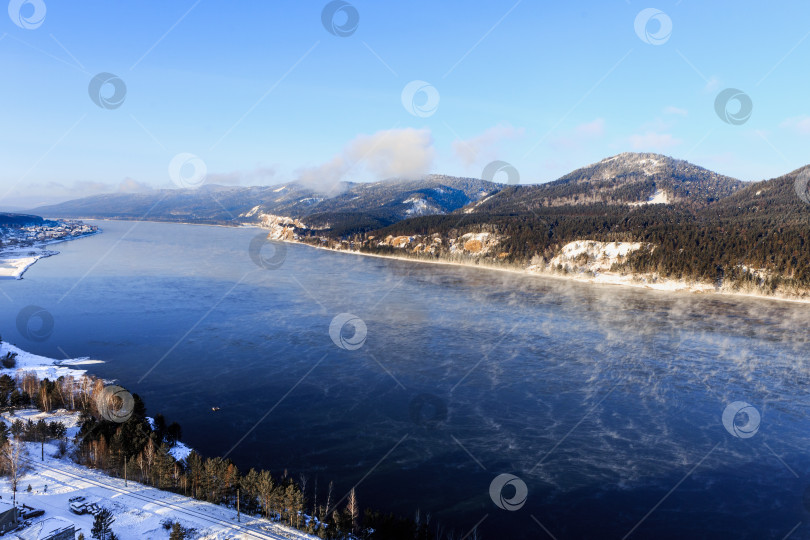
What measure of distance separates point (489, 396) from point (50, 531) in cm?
2005

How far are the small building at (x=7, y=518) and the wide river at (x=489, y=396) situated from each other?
6797 mm

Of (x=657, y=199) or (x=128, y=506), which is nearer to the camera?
(x=128, y=506)

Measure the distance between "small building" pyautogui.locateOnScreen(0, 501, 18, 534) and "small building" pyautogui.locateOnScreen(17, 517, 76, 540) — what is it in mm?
435

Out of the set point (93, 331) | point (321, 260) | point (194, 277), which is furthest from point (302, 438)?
point (321, 260)

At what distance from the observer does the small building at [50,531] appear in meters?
13.2

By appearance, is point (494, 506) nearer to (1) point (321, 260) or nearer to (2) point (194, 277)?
(2) point (194, 277)

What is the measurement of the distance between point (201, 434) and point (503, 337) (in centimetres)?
2559

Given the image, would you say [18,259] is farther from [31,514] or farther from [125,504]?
[125,504]

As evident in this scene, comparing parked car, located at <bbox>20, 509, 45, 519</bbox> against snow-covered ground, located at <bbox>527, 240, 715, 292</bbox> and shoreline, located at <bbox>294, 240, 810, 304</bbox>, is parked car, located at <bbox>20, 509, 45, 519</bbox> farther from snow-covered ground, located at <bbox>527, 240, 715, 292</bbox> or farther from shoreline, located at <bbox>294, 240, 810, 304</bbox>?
snow-covered ground, located at <bbox>527, 240, 715, 292</bbox>

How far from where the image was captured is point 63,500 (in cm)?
1595

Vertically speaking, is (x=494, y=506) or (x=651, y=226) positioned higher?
(x=651, y=226)

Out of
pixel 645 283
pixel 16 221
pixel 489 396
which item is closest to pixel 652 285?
pixel 645 283

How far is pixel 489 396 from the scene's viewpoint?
1022 inches

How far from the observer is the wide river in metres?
17.1
